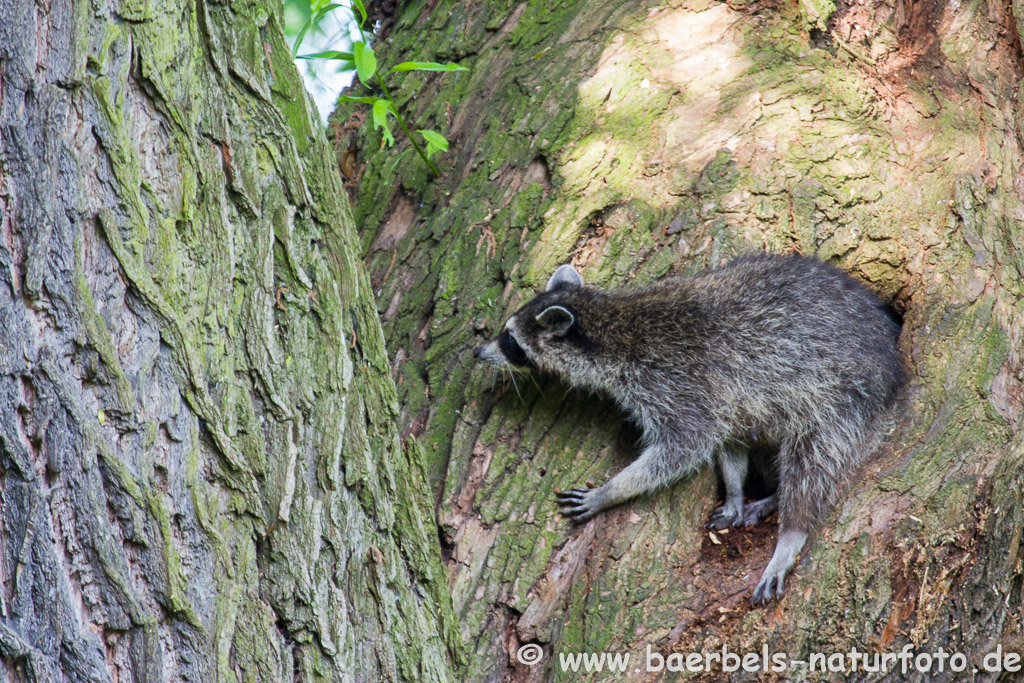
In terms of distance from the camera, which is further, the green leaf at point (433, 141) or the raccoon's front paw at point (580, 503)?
the green leaf at point (433, 141)

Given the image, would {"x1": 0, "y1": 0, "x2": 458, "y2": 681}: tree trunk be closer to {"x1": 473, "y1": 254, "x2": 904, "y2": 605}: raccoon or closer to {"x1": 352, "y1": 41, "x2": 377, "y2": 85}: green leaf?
{"x1": 352, "y1": 41, "x2": 377, "y2": 85}: green leaf

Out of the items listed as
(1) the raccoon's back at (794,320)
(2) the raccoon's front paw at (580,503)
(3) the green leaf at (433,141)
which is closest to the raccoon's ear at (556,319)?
(1) the raccoon's back at (794,320)

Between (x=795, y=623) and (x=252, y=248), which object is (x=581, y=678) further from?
(x=252, y=248)

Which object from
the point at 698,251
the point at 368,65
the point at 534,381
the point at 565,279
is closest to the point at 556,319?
the point at 565,279

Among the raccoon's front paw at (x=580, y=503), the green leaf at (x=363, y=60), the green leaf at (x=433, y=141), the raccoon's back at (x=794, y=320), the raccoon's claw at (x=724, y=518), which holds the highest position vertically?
the green leaf at (x=363, y=60)

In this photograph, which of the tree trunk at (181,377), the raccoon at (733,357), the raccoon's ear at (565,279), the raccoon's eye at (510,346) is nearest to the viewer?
the tree trunk at (181,377)

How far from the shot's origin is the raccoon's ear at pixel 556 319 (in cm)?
370

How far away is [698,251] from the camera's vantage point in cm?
375

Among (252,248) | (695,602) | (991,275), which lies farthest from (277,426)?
(991,275)

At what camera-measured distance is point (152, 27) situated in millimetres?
2066

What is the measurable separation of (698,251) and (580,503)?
1.30 m

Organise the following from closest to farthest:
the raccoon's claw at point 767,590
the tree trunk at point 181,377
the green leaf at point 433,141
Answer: the tree trunk at point 181,377 < the raccoon's claw at point 767,590 < the green leaf at point 433,141

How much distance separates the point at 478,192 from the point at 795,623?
91.3 inches

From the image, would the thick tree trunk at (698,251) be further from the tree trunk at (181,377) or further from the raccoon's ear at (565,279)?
the tree trunk at (181,377)
